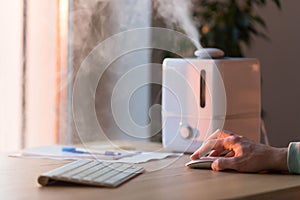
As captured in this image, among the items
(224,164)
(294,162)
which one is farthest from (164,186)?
(294,162)

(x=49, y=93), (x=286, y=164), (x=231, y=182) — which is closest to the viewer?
(x=231, y=182)

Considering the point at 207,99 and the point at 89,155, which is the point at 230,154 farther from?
the point at 89,155

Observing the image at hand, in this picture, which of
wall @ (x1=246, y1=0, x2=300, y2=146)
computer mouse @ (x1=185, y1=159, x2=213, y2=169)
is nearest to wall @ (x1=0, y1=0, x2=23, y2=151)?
computer mouse @ (x1=185, y1=159, x2=213, y2=169)

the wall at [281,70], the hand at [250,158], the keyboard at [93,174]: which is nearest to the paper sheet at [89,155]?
the keyboard at [93,174]

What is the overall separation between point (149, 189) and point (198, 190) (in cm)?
11

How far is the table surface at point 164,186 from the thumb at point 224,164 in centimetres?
2

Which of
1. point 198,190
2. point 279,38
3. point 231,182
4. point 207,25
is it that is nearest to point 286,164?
point 231,182

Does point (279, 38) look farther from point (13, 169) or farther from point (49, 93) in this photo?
point (13, 169)

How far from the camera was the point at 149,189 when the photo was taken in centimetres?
154

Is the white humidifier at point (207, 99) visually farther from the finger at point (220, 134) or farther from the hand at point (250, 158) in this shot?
the hand at point (250, 158)

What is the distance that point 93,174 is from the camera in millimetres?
1611

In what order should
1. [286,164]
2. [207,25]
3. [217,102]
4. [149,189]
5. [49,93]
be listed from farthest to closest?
[207,25], [49,93], [217,102], [286,164], [149,189]

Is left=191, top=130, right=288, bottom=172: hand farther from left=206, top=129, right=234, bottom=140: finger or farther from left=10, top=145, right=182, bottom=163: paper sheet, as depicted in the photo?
left=10, top=145, right=182, bottom=163: paper sheet

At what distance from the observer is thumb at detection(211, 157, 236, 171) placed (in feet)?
5.89
